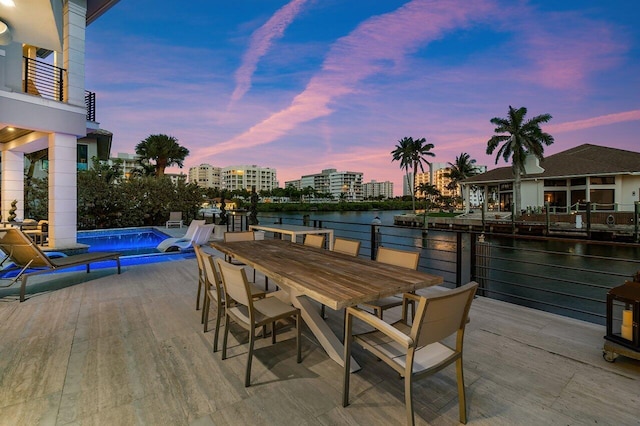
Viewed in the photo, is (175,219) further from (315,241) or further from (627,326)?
(627,326)

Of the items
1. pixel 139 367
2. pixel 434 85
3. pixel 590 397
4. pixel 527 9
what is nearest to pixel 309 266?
pixel 139 367

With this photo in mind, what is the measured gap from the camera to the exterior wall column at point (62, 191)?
664 centimetres

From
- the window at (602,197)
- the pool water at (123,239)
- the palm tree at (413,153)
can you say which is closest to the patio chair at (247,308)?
the pool water at (123,239)

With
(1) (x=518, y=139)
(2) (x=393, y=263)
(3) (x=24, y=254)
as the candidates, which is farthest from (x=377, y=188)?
(2) (x=393, y=263)

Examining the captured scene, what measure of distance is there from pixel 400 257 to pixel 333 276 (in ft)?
2.76

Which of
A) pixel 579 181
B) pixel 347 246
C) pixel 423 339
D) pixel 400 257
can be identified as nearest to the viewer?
pixel 423 339

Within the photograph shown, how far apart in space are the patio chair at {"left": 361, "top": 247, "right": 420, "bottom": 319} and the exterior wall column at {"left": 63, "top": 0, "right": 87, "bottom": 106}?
8169 millimetres

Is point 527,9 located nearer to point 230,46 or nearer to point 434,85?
point 434,85

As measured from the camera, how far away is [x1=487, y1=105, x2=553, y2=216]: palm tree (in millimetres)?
22891

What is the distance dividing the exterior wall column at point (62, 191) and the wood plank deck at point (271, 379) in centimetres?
478

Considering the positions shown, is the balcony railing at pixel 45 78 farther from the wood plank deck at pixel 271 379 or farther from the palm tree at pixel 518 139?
the palm tree at pixel 518 139

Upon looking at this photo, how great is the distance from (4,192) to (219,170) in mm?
103812

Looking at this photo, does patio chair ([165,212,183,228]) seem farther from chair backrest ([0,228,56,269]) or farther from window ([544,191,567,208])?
window ([544,191,567,208])

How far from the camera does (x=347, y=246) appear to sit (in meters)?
3.16
